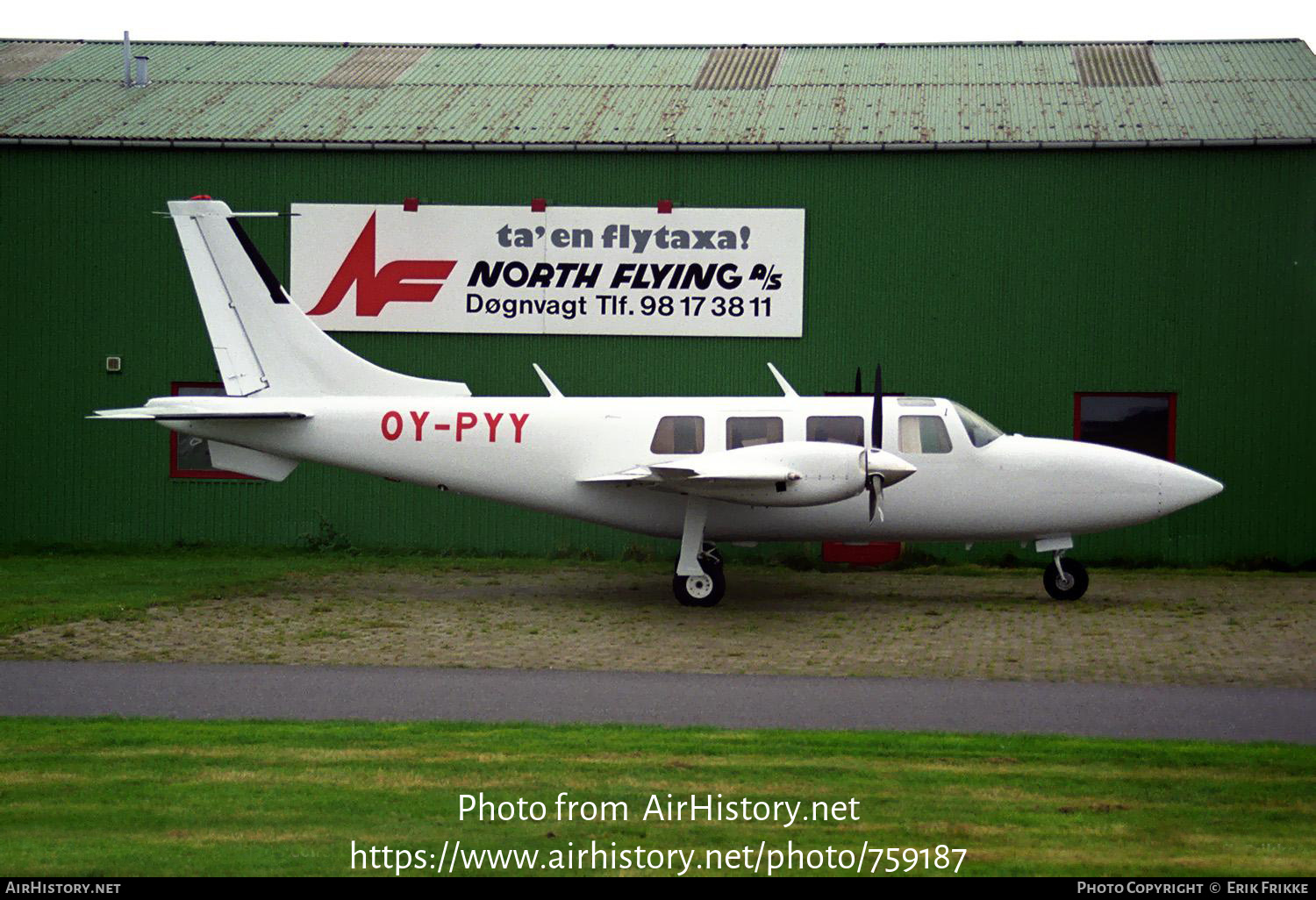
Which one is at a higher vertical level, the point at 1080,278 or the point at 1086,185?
the point at 1086,185

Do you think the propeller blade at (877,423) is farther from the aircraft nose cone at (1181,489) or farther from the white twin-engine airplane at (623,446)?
the aircraft nose cone at (1181,489)

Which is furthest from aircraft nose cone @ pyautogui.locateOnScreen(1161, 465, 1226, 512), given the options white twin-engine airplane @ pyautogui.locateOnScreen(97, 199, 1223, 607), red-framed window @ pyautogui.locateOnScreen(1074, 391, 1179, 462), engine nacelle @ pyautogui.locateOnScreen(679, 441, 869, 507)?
red-framed window @ pyautogui.locateOnScreen(1074, 391, 1179, 462)

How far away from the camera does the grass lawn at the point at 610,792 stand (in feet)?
26.3

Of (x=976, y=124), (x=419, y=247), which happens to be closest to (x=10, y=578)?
(x=419, y=247)

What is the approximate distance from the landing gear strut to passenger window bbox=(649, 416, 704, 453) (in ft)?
17.5

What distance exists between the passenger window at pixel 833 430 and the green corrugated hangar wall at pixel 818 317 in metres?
5.49

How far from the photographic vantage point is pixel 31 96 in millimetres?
27172

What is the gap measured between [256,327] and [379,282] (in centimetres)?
536

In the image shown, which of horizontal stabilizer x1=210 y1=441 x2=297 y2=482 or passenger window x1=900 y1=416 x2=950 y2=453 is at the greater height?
passenger window x1=900 y1=416 x2=950 y2=453

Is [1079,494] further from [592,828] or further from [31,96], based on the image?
[31,96]

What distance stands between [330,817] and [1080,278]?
19.0 metres

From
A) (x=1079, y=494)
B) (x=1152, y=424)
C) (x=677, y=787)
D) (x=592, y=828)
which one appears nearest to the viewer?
(x=592, y=828)

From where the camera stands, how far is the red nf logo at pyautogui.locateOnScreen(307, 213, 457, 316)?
25266mm

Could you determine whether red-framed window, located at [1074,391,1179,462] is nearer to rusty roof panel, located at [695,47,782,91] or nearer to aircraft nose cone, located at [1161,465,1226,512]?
aircraft nose cone, located at [1161,465,1226,512]
